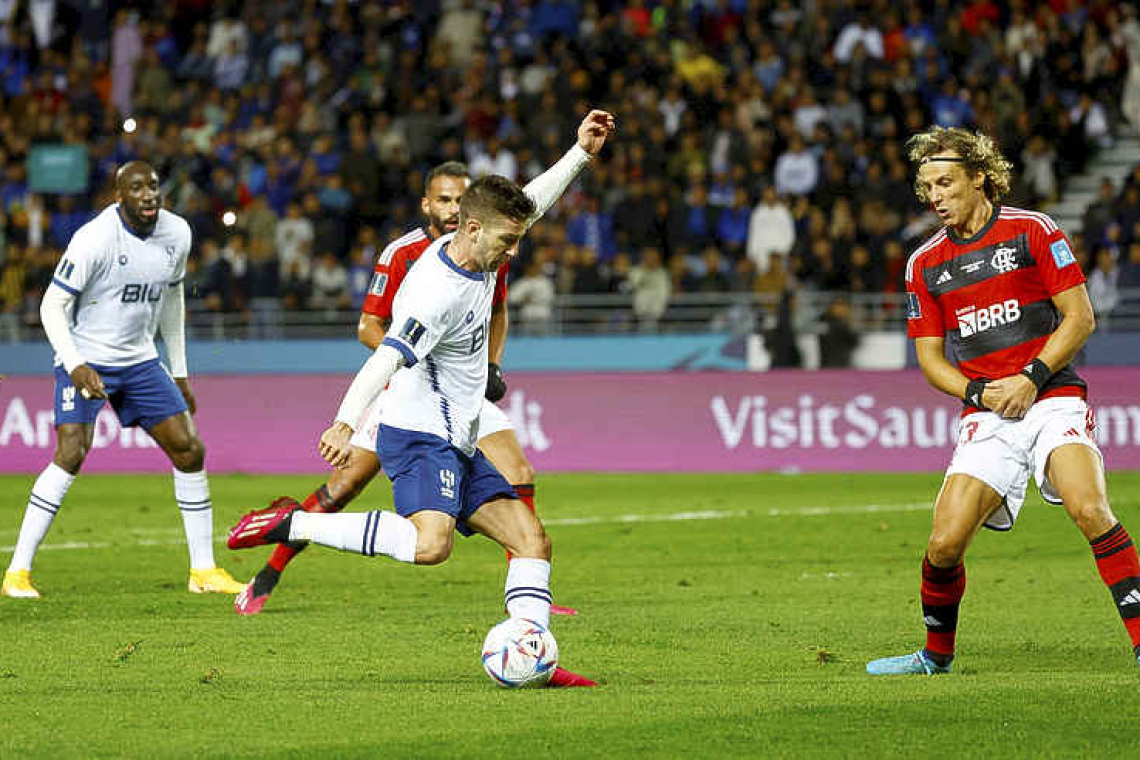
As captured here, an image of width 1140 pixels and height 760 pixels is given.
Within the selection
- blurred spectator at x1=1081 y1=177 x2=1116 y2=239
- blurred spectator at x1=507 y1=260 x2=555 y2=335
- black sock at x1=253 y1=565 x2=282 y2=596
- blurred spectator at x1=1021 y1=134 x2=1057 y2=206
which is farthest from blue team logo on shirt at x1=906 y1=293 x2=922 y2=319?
blurred spectator at x1=1021 y1=134 x2=1057 y2=206

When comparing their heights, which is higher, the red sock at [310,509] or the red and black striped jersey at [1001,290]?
the red and black striped jersey at [1001,290]

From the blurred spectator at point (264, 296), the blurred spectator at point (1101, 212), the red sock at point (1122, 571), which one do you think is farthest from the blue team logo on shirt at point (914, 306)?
the blurred spectator at point (264, 296)

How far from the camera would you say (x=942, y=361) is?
7805mm

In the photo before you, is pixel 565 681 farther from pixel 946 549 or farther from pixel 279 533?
pixel 946 549

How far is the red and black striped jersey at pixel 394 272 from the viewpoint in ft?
33.1

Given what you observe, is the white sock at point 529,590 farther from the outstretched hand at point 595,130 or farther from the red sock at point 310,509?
the red sock at point 310,509

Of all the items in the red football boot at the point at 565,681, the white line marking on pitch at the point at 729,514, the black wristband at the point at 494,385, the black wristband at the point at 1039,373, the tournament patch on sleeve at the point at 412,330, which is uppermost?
the tournament patch on sleeve at the point at 412,330

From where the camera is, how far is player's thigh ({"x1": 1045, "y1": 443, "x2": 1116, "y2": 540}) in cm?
735

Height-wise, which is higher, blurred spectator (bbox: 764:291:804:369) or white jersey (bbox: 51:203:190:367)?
white jersey (bbox: 51:203:190:367)

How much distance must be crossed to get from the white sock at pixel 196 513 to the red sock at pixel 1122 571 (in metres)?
5.30

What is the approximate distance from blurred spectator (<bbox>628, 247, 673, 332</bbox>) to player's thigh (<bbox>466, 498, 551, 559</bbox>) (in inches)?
573

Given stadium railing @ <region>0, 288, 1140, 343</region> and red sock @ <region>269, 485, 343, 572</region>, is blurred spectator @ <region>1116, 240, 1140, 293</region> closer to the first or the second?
stadium railing @ <region>0, 288, 1140, 343</region>

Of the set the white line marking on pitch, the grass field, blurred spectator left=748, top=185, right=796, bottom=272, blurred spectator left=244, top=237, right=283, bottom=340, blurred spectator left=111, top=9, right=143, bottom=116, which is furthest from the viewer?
blurred spectator left=111, top=9, right=143, bottom=116

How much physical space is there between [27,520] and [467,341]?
4.18m
